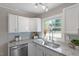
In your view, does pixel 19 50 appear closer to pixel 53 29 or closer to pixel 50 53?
pixel 50 53

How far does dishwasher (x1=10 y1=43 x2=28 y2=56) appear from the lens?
55.4 inches

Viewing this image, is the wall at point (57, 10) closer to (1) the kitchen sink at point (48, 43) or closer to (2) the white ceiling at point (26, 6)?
(2) the white ceiling at point (26, 6)

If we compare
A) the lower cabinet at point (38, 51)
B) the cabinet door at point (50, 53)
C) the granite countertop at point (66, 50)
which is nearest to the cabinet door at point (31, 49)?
the lower cabinet at point (38, 51)

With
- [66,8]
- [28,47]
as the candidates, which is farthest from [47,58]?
[66,8]

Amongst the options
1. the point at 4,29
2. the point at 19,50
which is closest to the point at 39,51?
the point at 19,50

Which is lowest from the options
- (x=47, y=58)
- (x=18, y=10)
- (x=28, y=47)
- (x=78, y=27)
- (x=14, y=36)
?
(x=47, y=58)

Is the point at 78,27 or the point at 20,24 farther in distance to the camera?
the point at 20,24

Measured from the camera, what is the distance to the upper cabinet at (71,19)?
135cm

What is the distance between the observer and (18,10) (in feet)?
4.65

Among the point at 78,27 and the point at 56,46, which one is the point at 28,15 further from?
the point at 78,27

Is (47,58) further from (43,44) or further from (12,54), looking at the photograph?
(12,54)

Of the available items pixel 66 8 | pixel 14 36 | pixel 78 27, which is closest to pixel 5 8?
pixel 14 36

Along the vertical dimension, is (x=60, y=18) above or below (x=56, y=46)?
above

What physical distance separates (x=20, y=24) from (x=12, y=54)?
459mm
